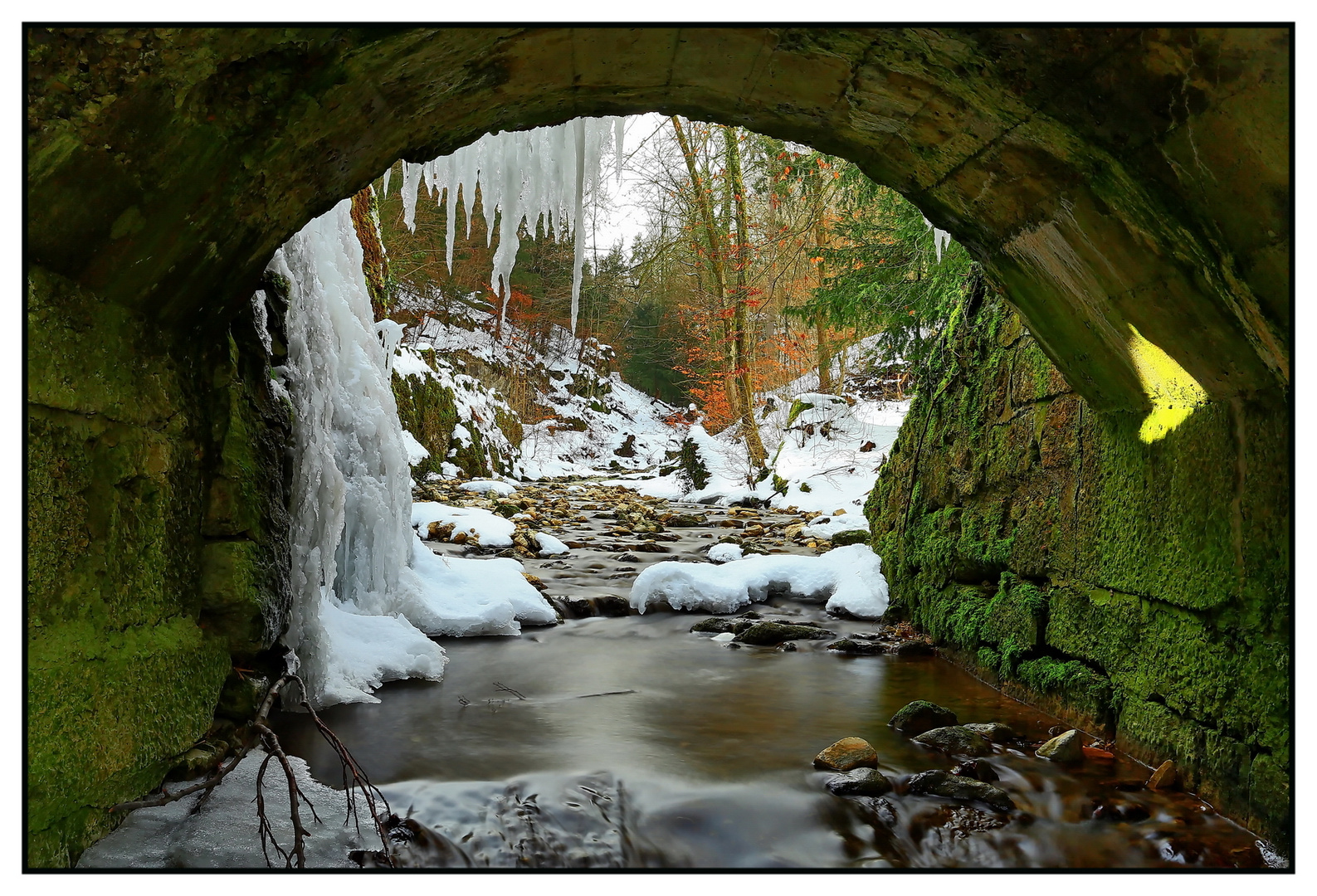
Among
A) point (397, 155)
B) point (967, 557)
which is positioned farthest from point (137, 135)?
point (967, 557)

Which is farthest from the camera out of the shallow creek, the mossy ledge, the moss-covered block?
the shallow creek

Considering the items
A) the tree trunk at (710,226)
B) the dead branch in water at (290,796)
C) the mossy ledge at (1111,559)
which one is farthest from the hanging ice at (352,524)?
the tree trunk at (710,226)

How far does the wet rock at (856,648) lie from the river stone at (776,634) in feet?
0.77

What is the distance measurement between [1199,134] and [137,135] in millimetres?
2356

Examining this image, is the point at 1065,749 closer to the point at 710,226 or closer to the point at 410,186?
the point at 410,186

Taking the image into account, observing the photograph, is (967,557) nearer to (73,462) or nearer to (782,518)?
(73,462)

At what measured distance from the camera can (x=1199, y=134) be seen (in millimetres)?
1663

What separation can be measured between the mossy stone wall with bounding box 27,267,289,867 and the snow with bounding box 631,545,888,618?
3.41 meters

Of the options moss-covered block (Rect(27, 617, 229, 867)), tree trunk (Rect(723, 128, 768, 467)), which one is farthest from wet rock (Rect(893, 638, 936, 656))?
tree trunk (Rect(723, 128, 768, 467))

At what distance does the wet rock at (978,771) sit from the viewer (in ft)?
9.23

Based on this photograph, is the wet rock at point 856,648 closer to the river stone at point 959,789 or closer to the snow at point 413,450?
the river stone at point 959,789

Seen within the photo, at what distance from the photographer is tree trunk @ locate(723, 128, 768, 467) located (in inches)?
478

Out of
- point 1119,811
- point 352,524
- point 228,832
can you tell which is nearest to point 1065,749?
point 1119,811

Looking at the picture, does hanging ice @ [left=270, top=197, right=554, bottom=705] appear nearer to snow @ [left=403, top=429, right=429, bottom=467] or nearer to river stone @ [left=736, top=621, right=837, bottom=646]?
river stone @ [left=736, top=621, right=837, bottom=646]
